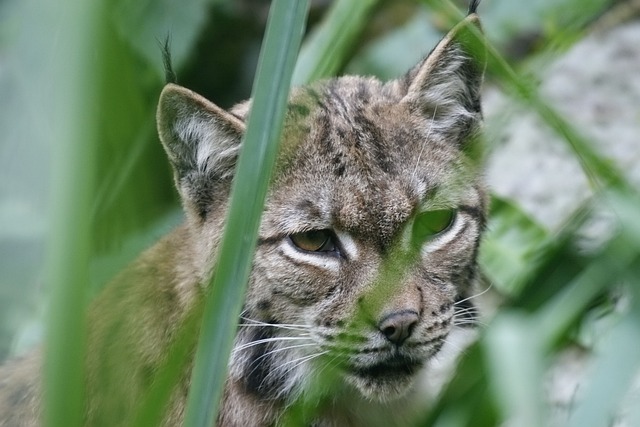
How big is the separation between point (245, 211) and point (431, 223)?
4.66ft

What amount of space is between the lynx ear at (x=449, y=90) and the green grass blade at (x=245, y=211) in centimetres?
144

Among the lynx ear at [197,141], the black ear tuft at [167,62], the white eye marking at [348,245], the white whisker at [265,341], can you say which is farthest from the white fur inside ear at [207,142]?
the white whisker at [265,341]

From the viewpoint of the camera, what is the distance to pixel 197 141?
114 inches

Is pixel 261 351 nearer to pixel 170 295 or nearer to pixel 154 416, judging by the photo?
pixel 170 295

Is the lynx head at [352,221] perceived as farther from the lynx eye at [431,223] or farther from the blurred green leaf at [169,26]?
the blurred green leaf at [169,26]

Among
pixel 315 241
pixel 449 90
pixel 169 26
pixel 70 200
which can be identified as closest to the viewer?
pixel 70 200

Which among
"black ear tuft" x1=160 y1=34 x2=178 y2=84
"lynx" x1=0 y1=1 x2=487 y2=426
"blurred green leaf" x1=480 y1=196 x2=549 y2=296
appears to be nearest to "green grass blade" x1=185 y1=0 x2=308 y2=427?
"black ear tuft" x1=160 y1=34 x2=178 y2=84

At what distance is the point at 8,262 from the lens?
1447 millimetres

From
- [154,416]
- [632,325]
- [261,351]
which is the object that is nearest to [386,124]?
[261,351]

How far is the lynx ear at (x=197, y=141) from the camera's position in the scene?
9.12 ft

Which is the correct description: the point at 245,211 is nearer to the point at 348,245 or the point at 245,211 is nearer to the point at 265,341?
the point at 348,245

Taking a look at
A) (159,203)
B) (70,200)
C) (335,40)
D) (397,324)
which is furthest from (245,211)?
(335,40)

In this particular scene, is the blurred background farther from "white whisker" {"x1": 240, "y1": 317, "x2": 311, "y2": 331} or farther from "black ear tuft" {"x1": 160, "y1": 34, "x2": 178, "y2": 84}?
"white whisker" {"x1": 240, "y1": 317, "x2": 311, "y2": 331}

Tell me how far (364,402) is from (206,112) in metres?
1.05
